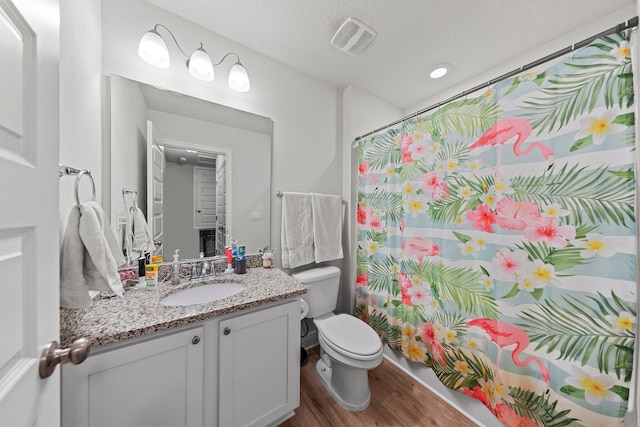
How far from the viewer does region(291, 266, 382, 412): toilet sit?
126 cm

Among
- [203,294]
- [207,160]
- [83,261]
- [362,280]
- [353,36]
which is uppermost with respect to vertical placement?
[353,36]

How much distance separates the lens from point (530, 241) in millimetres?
996

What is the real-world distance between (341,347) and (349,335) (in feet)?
0.50

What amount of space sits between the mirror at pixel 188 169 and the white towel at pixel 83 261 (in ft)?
1.78

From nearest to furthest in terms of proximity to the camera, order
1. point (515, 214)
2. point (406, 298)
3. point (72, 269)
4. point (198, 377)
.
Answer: point (72, 269), point (198, 377), point (515, 214), point (406, 298)

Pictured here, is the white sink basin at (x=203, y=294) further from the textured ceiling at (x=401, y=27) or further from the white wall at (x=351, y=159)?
the textured ceiling at (x=401, y=27)

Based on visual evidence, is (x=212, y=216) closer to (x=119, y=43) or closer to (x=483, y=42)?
(x=119, y=43)

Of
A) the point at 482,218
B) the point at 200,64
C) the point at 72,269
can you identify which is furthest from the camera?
the point at 200,64

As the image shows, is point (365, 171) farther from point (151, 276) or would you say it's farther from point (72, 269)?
point (72, 269)

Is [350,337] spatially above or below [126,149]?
below

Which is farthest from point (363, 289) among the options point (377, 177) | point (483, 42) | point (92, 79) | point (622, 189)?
point (92, 79)

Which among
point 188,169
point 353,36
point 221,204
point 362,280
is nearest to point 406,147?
point 353,36

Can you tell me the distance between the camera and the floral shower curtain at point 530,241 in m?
0.81

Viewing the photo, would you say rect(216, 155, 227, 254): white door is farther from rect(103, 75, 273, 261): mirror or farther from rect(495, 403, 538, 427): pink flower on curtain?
rect(495, 403, 538, 427): pink flower on curtain
